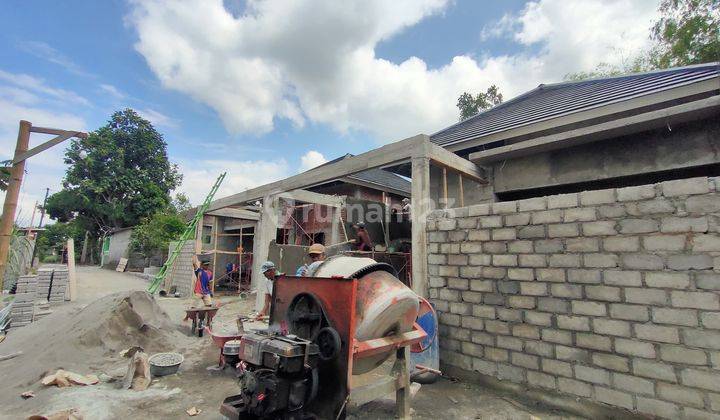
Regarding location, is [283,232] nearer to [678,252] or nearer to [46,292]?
[46,292]

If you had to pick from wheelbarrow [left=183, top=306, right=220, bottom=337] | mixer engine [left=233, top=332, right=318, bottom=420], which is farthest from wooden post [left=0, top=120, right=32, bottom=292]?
mixer engine [left=233, top=332, right=318, bottom=420]

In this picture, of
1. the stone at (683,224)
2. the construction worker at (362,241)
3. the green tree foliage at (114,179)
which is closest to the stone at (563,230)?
the stone at (683,224)

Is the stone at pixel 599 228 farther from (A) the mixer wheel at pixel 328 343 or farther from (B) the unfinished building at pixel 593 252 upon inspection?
(A) the mixer wheel at pixel 328 343

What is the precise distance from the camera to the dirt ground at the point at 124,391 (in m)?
3.84

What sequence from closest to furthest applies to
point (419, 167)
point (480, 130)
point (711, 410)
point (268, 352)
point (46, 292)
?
point (268, 352) → point (711, 410) → point (419, 167) → point (480, 130) → point (46, 292)

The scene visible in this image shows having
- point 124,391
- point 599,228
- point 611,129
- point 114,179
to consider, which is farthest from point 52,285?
point 114,179

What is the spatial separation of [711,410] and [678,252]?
1439 mm

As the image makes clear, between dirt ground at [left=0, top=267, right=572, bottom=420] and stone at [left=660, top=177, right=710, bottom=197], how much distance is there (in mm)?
2677

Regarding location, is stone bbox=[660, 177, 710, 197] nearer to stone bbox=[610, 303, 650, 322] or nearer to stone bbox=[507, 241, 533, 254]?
stone bbox=[610, 303, 650, 322]

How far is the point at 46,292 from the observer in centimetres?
1083

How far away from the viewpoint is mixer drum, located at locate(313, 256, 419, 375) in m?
3.08

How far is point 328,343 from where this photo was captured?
280 centimetres

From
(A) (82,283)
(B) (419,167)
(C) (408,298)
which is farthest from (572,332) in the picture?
(A) (82,283)

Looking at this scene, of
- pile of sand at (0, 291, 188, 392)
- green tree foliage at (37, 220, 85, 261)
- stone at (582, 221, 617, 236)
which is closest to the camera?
stone at (582, 221, 617, 236)
